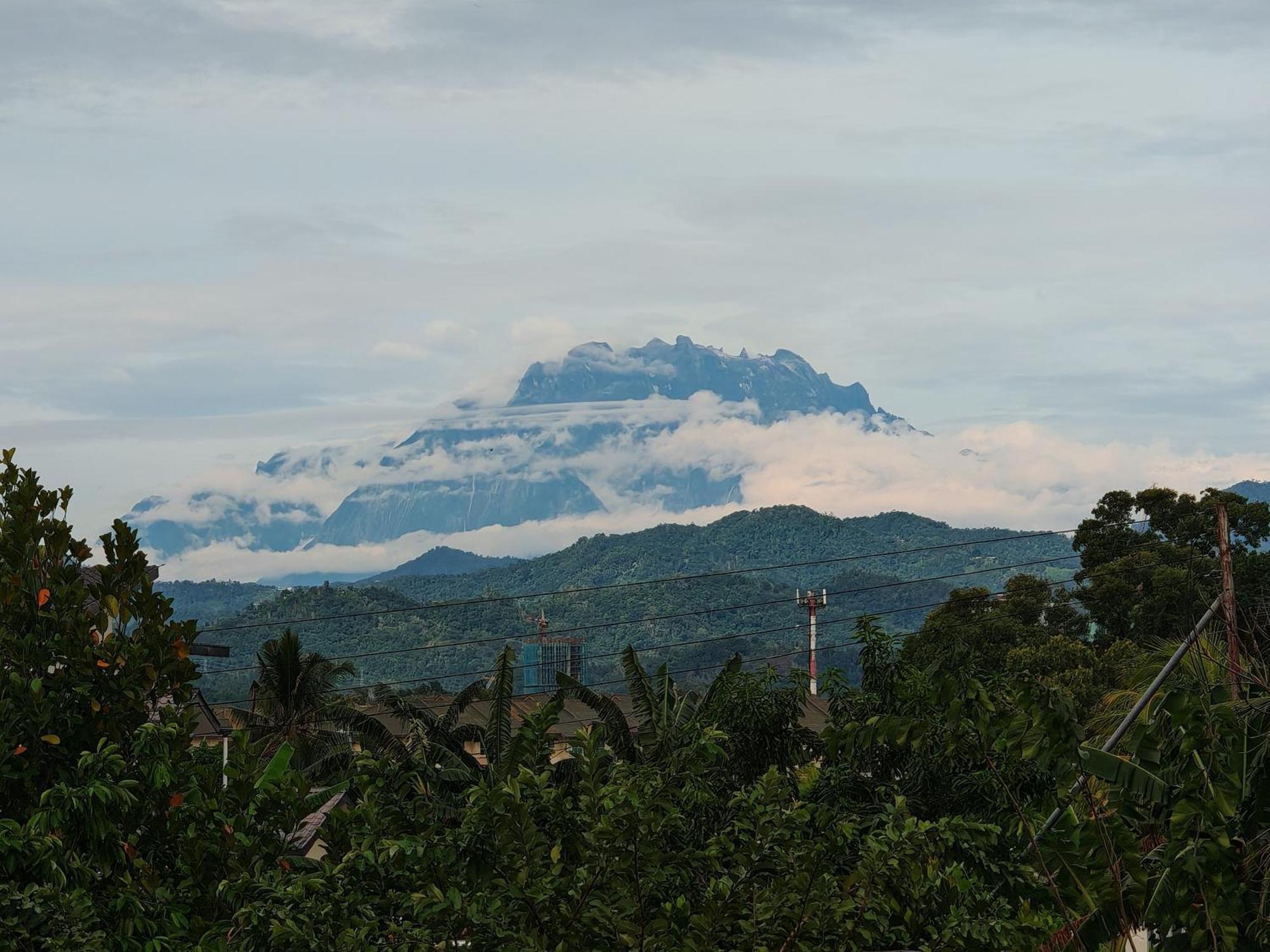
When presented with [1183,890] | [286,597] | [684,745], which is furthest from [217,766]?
[286,597]

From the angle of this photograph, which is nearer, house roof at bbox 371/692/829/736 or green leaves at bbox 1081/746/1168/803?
green leaves at bbox 1081/746/1168/803

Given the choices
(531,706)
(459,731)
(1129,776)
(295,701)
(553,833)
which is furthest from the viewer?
(531,706)

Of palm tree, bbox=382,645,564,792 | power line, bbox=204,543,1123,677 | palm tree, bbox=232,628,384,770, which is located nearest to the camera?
palm tree, bbox=382,645,564,792

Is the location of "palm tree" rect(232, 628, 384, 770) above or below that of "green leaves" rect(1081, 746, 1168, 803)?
below

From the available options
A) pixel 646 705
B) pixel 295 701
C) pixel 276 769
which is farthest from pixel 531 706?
pixel 276 769

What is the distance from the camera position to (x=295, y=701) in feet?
152

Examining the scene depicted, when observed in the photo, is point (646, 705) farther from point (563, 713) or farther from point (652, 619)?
point (652, 619)

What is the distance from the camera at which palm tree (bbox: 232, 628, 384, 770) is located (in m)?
45.1

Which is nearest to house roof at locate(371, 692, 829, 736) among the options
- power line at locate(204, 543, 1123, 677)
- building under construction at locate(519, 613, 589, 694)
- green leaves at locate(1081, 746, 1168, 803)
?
power line at locate(204, 543, 1123, 677)

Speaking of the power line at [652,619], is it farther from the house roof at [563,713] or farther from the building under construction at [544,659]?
the house roof at [563,713]

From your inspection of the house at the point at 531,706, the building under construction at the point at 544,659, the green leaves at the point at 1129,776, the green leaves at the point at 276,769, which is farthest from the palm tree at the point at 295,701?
the building under construction at the point at 544,659

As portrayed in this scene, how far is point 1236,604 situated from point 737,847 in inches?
165

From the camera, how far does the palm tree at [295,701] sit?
1777 inches

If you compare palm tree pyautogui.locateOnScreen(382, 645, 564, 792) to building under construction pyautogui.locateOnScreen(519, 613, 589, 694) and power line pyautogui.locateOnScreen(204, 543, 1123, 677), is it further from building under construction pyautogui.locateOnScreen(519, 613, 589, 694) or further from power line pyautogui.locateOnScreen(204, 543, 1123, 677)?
building under construction pyautogui.locateOnScreen(519, 613, 589, 694)
